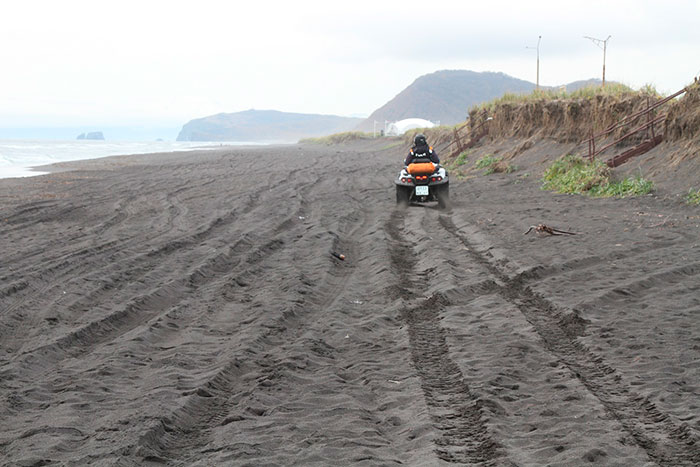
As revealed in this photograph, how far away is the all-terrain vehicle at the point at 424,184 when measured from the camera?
16203 millimetres

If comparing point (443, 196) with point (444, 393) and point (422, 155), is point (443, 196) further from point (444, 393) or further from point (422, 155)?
point (444, 393)

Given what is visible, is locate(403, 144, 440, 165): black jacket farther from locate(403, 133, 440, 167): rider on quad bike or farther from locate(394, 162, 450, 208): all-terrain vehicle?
locate(394, 162, 450, 208): all-terrain vehicle

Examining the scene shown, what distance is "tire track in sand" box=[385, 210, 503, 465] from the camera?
428cm

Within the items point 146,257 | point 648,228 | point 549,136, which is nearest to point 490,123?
point 549,136

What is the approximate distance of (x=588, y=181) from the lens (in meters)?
17.3

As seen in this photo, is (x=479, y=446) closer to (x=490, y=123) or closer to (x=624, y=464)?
(x=624, y=464)

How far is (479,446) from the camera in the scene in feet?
14.2

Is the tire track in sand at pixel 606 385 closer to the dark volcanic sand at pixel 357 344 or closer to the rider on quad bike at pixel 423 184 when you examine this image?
the dark volcanic sand at pixel 357 344

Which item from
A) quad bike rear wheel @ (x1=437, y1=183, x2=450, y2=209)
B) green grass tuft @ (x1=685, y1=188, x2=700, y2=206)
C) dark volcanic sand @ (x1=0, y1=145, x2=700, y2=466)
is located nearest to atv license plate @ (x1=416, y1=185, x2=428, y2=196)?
quad bike rear wheel @ (x1=437, y1=183, x2=450, y2=209)

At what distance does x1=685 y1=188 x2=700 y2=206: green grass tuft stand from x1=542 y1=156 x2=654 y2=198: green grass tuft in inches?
51.7

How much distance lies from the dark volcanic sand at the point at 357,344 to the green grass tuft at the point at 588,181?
2.67 m

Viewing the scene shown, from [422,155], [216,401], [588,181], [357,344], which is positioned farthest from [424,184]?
[216,401]

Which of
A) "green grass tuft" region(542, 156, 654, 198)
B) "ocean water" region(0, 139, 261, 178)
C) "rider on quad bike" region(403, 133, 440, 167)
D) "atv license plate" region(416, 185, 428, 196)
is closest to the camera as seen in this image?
"green grass tuft" region(542, 156, 654, 198)

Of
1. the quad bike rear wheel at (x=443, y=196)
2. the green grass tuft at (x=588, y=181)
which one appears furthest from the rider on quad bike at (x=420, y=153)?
the green grass tuft at (x=588, y=181)
